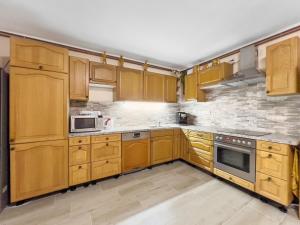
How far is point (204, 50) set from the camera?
3.02 meters

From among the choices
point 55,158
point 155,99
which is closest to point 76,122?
point 55,158

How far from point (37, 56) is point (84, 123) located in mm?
1135

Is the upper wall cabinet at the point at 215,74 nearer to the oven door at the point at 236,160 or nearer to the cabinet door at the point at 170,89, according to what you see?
the cabinet door at the point at 170,89

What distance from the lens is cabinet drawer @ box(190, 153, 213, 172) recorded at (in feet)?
9.31

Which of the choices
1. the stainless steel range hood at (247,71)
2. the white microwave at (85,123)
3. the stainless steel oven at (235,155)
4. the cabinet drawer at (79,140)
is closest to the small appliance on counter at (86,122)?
the white microwave at (85,123)

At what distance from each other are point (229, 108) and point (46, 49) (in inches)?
129

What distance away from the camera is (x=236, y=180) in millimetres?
2373

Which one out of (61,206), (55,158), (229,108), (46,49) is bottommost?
(61,206)

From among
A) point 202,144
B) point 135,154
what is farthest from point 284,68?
point 135,154

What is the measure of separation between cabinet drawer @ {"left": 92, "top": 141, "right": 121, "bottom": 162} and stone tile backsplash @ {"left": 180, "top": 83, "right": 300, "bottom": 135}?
2.15 m

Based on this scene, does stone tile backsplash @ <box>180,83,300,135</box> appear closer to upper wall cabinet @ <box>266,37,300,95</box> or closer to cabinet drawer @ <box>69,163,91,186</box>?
upper wall cabinet @ <box>266,37,300,95</box>

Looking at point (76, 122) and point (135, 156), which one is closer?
point (76, 122)

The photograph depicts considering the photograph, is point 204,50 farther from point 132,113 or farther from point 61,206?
point 61,206

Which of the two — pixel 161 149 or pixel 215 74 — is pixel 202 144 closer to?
pixel 161 149
